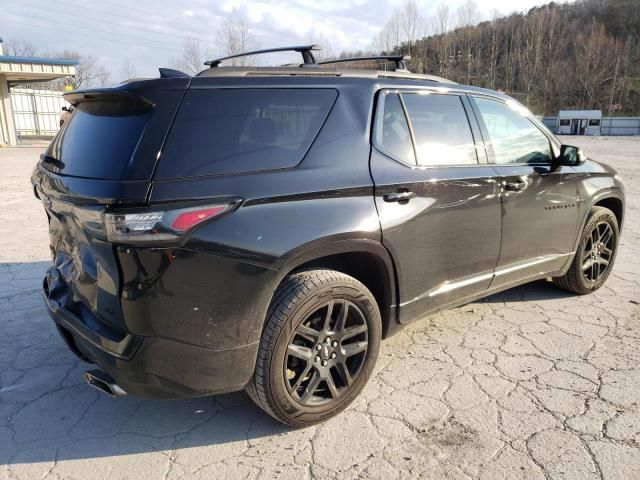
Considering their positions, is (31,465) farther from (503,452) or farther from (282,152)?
(503,452)

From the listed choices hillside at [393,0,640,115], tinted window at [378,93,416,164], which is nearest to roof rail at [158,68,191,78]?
tinted window at [378,93,416,164]

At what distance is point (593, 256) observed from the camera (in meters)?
4.54

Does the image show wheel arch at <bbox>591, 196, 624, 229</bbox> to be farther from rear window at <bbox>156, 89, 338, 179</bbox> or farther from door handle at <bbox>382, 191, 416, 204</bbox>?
rear window at <bbox>156, 89, 338, 179</bbox>

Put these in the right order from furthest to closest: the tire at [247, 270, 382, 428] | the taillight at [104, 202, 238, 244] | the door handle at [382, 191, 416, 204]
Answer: the door handle at [382, 191, 416, 204], the tire at [247, 270, 382, 428], the taillight at [104, 202, 238, 244]

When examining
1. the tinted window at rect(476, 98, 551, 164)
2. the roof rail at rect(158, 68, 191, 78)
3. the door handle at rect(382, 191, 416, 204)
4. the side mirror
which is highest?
the roof rail at rect(158, 68, 191, 78)

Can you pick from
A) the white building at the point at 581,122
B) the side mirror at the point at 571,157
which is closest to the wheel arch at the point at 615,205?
the side mirror at the point at 571,157

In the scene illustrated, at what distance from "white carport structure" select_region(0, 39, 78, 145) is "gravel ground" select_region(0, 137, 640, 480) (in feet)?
76.4

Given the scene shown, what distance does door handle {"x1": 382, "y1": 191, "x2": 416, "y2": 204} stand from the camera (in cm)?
275

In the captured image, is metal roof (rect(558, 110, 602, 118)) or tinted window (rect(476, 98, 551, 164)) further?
metal roof (rect(558, 110, 602, 118))

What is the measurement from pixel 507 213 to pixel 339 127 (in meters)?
1.56

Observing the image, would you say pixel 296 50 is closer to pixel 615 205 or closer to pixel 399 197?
pixel 399 197

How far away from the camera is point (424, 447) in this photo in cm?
247

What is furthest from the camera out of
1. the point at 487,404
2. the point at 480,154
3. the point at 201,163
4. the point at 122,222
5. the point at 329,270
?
the point at 480,154

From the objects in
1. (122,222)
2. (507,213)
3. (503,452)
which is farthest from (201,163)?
(507,213)
